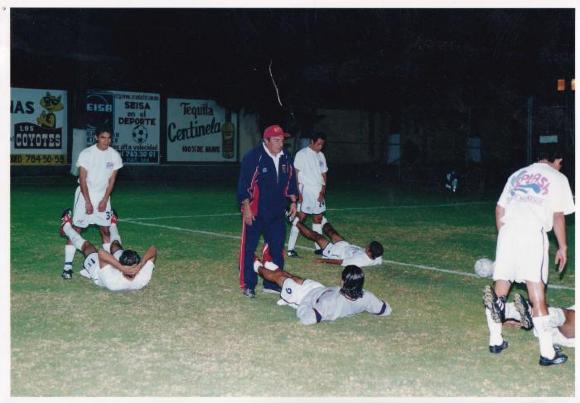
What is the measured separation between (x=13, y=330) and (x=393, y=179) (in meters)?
28.5

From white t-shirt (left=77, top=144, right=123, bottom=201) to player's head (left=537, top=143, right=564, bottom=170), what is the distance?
5.75m

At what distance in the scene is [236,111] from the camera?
37938 mm

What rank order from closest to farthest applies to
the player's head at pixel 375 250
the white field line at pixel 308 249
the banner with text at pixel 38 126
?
the white field line at pixel 308 249, the player's head at pixel 375 250, the banner with text at pixel 38 126

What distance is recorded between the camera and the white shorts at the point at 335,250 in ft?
37.2

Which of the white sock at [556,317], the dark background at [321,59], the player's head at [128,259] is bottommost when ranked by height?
the white sock at [556,317]

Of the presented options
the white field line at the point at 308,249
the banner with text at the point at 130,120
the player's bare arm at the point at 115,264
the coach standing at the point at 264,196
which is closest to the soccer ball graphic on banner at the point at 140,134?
the banner with text at the point at 130,120

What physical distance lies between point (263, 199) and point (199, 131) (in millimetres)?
28485

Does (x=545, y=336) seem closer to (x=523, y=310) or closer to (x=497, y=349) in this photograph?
(x=523, y=310)

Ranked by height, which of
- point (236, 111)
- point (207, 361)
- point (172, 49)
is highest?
point (172, 49)

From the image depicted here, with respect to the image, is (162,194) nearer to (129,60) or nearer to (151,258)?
(129,60)

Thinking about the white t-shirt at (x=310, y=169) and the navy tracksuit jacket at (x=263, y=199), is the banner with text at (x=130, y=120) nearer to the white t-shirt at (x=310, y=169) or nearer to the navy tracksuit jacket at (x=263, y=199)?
the white t-shirt at (x=310, y=169)

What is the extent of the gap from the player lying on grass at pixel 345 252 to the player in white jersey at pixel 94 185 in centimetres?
252

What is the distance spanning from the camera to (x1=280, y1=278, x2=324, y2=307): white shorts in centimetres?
809

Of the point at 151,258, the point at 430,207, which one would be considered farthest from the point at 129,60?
the point at 151,258
